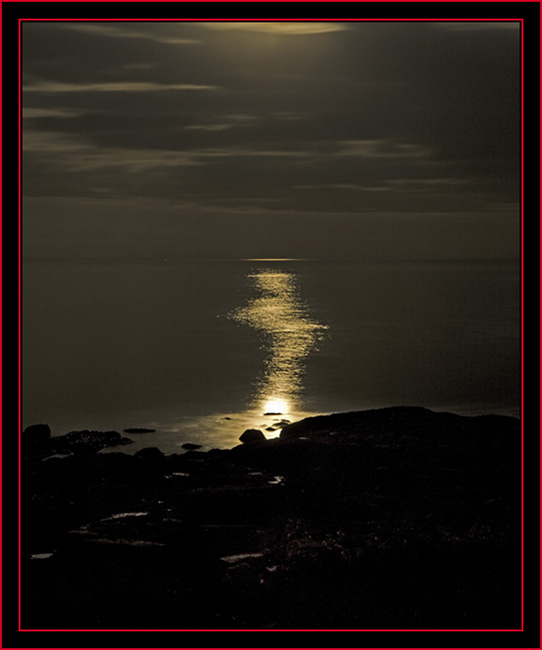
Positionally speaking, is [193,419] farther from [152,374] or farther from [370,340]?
[370,340]

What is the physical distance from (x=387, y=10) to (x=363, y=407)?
2818 cm

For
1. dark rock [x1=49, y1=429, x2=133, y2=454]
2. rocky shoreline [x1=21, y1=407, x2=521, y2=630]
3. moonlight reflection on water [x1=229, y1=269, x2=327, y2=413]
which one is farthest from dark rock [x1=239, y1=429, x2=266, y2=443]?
moonlight reflection on water [x1=229, y1=269, x2=327, y2=413]

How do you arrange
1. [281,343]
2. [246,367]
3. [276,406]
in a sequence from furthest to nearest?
1. [281,343]
2. [246,367]
3. [276,406]

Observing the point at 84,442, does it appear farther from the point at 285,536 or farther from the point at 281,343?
the point at 281,343

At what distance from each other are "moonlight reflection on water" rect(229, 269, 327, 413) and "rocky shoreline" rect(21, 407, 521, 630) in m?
14.7

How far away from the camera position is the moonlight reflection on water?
3621 centimetres

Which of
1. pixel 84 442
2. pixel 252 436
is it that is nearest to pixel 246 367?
pixel 252 436

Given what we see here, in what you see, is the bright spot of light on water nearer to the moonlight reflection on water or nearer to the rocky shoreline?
the moonlight reflection on water

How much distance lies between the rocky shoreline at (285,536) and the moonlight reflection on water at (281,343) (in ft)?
48.2

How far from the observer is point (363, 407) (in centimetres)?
3416

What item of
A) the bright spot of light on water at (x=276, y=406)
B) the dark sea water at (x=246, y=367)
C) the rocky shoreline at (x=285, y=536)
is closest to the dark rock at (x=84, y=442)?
the dark sea water at (x=246, y=367)

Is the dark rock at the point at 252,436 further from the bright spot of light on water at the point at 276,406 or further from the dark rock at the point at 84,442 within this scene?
the bright spot of light on water at the point at 276,406

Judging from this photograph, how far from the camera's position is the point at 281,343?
60125mm

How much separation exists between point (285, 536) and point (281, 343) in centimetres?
4794
